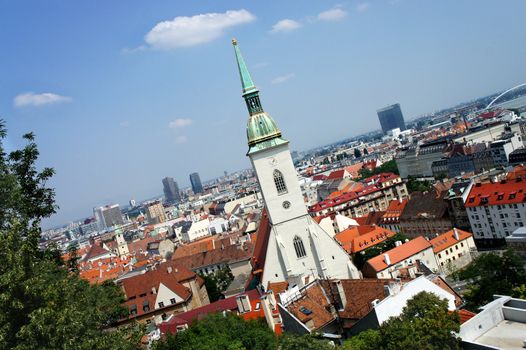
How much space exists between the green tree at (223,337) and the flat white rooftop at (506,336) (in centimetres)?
1282

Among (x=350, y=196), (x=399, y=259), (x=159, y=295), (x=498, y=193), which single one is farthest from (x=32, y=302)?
(x=350, y=196)

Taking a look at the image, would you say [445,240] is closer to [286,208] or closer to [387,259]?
[387,259]

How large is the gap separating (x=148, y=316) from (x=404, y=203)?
2063 inches

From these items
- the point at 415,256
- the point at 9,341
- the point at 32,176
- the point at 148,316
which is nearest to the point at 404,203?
the point at 415,256

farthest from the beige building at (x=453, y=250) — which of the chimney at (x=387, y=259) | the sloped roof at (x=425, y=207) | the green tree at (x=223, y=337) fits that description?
the green tree at (x=223, y=337)

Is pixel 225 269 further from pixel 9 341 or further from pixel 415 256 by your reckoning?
pixel 9 341

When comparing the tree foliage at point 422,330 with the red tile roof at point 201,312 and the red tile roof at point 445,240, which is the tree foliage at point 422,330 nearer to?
the red tile roof at point 201,312

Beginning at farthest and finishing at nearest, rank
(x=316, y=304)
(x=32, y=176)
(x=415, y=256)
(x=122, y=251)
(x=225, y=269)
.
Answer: (x=122, y=251)
(x=225, y=269)
(x=415, y=256)
(x=316, y=304)
(x=32, y=176)

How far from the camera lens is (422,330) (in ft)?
80.8

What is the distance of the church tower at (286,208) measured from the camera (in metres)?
48.2

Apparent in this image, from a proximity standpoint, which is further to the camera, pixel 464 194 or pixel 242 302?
pixel 464 194

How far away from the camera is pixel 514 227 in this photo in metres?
74.6

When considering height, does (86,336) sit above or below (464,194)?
above

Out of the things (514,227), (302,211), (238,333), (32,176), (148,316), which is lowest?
(514,227)
